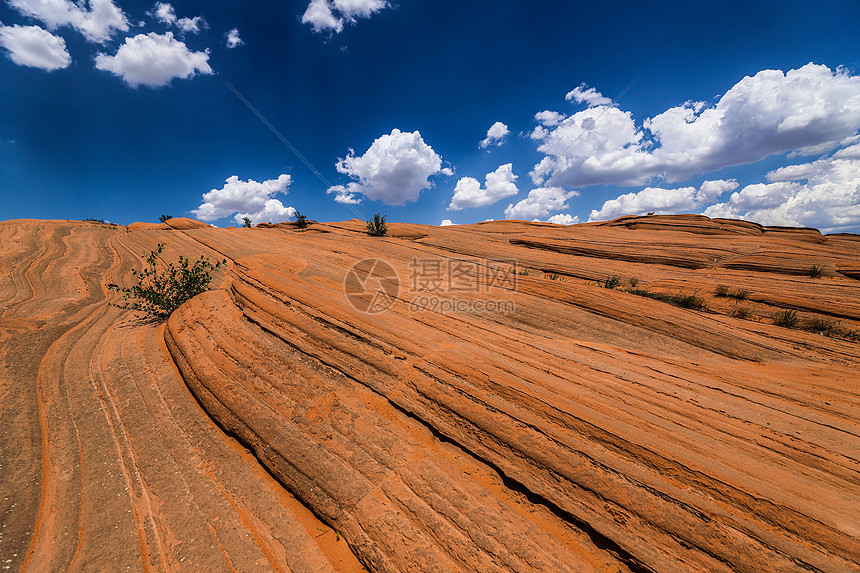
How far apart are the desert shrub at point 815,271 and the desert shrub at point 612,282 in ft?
24.9

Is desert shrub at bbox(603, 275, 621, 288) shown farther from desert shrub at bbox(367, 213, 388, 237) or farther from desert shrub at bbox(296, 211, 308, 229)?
desert shrub at bbox(296, 211, 308, 229)

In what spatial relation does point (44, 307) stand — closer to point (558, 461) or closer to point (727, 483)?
point (558, 461)

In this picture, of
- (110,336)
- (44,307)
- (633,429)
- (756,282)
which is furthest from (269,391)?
(756,282)

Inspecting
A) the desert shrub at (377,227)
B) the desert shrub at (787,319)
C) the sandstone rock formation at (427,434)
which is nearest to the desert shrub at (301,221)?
the desert shrub at (377,227)

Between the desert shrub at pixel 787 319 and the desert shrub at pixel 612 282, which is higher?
the desert shrub at pixel 612 282

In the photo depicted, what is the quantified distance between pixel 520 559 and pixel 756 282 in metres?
14.6

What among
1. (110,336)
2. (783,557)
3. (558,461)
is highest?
(110,336)

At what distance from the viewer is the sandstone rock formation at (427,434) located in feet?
10.4

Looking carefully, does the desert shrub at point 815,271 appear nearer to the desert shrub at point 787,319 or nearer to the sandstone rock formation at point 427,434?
the sandstone rock formation at point 427,434

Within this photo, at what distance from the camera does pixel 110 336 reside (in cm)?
808

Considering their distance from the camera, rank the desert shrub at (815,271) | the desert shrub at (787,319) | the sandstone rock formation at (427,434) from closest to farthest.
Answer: the sandstone rock formation at (427,434)
the desert shrub at (787,319)
the desert shrub at (815,271)

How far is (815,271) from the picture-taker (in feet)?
38.2

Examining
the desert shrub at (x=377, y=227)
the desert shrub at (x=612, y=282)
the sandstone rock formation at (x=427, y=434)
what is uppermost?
the desert shrub at (x=377, y=227)

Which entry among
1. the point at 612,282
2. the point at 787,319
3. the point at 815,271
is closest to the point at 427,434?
the point at 612,282
